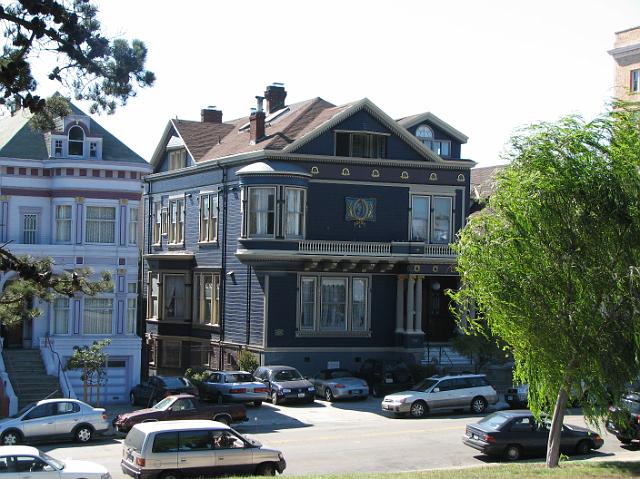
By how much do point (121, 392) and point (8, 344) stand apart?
4786 millimetres

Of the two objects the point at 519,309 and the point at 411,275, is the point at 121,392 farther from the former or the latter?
the point at 519,309

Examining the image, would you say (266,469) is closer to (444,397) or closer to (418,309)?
(444,397)

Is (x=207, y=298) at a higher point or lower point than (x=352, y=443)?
higher

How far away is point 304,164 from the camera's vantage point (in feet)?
144

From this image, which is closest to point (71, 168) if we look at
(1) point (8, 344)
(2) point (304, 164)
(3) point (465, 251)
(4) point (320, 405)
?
(1) point (8, 344)

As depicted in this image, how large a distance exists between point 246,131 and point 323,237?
8.06 meters

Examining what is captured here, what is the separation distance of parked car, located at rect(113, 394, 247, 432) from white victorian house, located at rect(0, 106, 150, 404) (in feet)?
24.8

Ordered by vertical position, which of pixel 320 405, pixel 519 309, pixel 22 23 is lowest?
pixel 320 405

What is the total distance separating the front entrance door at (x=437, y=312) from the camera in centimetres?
4828

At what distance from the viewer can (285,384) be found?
38562 millimetres

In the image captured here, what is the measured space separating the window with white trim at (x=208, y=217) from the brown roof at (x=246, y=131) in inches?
78.2

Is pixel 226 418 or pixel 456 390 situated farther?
pixel 456 390

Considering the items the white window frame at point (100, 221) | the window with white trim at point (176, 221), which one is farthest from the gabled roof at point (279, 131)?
the white window frame at point (100, 221)

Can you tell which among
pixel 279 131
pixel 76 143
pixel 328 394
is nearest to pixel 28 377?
pixel 76 143
